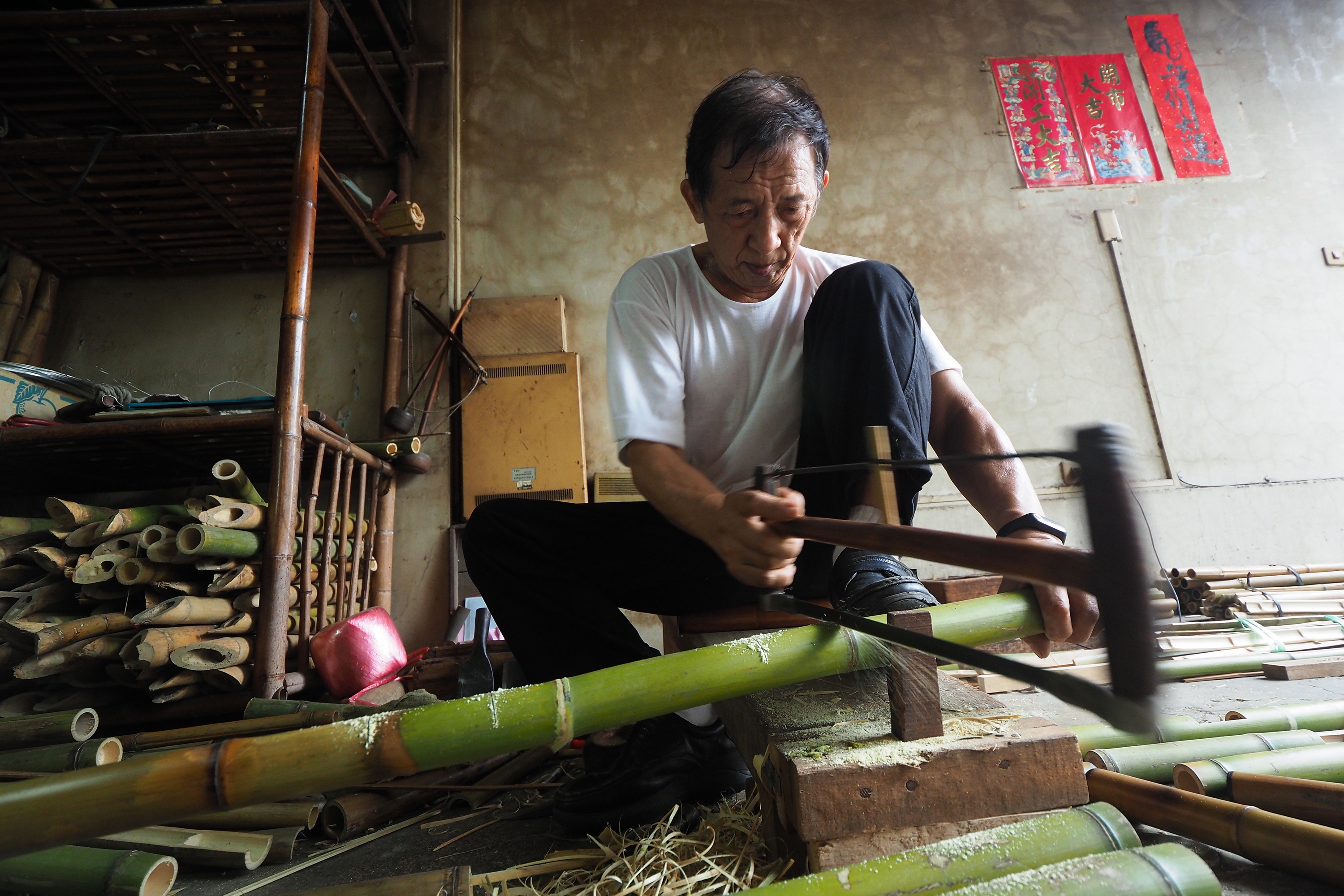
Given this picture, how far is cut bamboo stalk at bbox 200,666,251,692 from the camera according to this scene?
2383mm

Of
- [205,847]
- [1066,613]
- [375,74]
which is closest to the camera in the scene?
[1066,613]

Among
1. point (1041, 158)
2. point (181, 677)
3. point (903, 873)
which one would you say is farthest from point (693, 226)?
point (903, 873)

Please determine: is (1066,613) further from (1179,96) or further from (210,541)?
(1179,96)

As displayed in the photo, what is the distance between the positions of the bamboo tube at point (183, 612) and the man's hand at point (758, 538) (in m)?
2.22

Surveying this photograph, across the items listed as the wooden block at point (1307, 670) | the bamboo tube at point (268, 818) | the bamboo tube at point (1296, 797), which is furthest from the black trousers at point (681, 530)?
the wooden block at point (1307, 670)

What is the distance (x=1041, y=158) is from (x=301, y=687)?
5.45 metres

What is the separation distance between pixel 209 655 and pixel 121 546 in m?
0.61

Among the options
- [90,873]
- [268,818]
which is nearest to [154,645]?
[268,818]

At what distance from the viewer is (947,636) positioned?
1.05 metres

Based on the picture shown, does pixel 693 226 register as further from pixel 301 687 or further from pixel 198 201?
pixel 301 687

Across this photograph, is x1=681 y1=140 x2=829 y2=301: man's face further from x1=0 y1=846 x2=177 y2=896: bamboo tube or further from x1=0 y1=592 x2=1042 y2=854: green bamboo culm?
x1=0 y1=846 x2=177 y2=896: bamboo tube

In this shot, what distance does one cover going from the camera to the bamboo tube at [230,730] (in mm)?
1899

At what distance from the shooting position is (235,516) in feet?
8.18

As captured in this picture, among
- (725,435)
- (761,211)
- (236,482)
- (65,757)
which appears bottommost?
(65,757)
